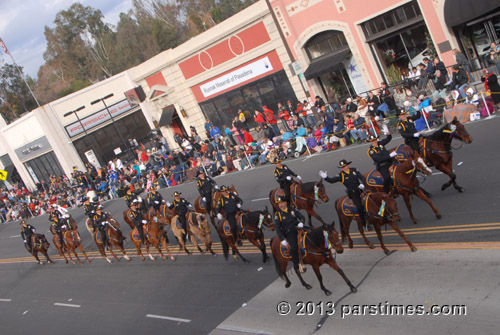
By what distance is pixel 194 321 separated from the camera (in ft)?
47.0

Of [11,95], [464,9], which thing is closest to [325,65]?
[464,9]

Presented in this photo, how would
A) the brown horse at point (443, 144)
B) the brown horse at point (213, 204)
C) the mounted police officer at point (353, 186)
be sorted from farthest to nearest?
1. the brown horse at point (213, 204)
2. the brown horse at point (443, 144)
3. the mounted police officer at point (353, 186)

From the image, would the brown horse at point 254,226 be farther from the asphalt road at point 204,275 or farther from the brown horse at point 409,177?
the brown horse at point 409,177

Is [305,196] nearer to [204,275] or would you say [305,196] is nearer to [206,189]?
[204,275]

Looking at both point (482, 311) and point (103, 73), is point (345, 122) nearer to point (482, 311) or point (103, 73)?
point (482, 311)

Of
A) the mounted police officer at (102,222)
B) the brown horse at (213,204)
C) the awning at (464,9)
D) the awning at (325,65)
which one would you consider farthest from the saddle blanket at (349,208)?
the awning at (325,65)

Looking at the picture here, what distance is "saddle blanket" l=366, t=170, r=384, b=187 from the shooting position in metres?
14.9

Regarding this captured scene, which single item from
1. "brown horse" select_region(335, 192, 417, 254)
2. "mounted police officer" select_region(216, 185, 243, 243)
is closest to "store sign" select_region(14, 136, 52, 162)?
"mounted police officer" select_region(216, 185, 243, 243)

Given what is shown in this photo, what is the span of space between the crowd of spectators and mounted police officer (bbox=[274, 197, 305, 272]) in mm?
12621

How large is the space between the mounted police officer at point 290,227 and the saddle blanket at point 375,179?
9.48 ft

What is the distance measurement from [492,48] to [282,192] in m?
14.1

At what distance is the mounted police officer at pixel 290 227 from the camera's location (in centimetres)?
1294

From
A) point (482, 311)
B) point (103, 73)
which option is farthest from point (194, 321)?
point (103, 73)

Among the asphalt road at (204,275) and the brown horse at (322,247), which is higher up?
the brown horse at (322,247)
